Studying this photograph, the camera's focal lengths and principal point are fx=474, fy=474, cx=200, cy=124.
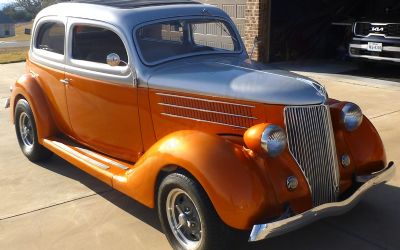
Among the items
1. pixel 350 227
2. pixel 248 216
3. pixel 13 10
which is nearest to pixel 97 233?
pixel 248 216

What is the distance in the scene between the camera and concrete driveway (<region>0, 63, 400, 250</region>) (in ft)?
11.4

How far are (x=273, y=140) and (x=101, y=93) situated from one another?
185 centimetres

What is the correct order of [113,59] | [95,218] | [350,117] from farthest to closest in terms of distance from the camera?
[95,218]
[113,59]
[350,117]

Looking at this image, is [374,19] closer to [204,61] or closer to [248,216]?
[204,61]

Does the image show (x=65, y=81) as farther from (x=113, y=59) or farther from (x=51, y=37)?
(x=113, y=59)

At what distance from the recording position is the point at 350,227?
3.63 meters

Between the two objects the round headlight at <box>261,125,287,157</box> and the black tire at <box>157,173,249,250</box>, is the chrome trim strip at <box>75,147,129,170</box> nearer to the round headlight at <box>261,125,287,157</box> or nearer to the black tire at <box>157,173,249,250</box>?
the black tire at <box>157,173,249,250</box>

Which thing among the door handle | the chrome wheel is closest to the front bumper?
the door handle

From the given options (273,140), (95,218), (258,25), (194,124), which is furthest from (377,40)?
(95,218)

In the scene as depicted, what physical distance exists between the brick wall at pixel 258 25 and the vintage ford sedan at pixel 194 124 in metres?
5.77

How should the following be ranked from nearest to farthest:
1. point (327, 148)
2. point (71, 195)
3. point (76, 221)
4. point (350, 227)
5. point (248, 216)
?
1. point (248, 216)
2. point (327, 148)
3. point (350, 227)
4. point (76, 221)
5. point (71, 195)

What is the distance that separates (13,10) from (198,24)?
7813 cm

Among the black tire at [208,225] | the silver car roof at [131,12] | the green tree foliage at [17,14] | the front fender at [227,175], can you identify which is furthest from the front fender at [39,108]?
the green tree foliage at [17,14]

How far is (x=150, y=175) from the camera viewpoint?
3.40 meters
